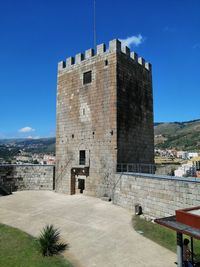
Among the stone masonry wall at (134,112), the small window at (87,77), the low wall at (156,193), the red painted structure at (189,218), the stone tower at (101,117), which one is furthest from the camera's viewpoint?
the small window at (87,77)

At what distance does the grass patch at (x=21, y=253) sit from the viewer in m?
8.23

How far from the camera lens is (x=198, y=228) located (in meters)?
5.56

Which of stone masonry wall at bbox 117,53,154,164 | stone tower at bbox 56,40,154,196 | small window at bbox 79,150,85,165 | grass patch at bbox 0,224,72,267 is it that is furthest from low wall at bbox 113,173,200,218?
grass patch at bbox 0,224,72,267

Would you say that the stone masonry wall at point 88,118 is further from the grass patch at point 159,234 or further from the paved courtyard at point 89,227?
the grass patch at point 159,234

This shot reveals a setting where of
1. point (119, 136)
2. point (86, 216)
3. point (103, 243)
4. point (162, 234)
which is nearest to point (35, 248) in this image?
point (103, 243)

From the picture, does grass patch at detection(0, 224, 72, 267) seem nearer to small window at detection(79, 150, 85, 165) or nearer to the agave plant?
the agave plant

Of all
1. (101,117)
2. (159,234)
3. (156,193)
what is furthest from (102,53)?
(159,234)

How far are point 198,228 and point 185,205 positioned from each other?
19.1 ft

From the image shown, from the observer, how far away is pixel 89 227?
456 inches

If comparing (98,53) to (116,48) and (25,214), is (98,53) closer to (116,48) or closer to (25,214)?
(116,48)

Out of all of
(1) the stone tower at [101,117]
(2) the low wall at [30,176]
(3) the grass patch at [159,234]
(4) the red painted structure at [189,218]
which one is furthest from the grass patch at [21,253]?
(2) the low wall at [30,176]

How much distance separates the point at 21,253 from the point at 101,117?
10836 mm

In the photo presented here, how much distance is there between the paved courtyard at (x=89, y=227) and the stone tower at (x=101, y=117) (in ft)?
6.91

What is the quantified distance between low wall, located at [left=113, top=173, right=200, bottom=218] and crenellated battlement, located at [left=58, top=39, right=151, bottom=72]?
29.7ft
